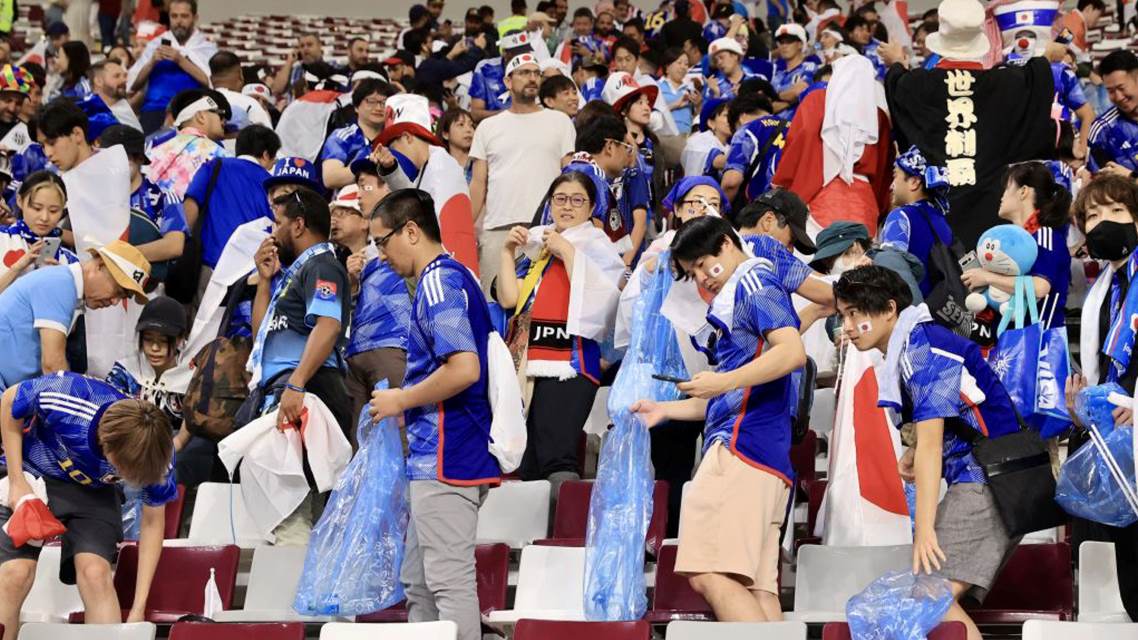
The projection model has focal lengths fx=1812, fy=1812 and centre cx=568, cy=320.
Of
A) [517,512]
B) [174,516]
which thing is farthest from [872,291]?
[174,516]

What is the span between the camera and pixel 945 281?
6.49m

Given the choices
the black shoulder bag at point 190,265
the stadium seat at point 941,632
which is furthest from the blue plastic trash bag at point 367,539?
the black shoulder bag at point 190,265

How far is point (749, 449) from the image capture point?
16.4 ft

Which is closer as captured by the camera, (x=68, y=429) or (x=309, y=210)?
(x=68, y=429)

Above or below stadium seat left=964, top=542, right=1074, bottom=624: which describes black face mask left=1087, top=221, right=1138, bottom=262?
above

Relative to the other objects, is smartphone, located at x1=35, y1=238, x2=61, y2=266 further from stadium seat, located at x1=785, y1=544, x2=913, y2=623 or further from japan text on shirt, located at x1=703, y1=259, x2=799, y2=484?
stadium seat, located at x1=785, y1=544, x2=913, y2=623

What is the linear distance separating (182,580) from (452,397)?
1367mm

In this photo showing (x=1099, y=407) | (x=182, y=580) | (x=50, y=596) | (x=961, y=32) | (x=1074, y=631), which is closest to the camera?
(x=1074, y=631)

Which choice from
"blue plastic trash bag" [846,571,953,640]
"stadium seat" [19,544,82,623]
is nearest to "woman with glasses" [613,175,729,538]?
"blue plastic trash bag" [846,571,953,640]

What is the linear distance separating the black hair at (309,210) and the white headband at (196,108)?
2.59 m

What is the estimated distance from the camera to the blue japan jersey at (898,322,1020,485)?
15.5 feet

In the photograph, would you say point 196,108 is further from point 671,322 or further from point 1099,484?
point 1099,484

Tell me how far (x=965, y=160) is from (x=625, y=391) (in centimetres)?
284

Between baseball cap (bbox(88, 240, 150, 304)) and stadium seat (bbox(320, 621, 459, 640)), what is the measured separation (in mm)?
1556
